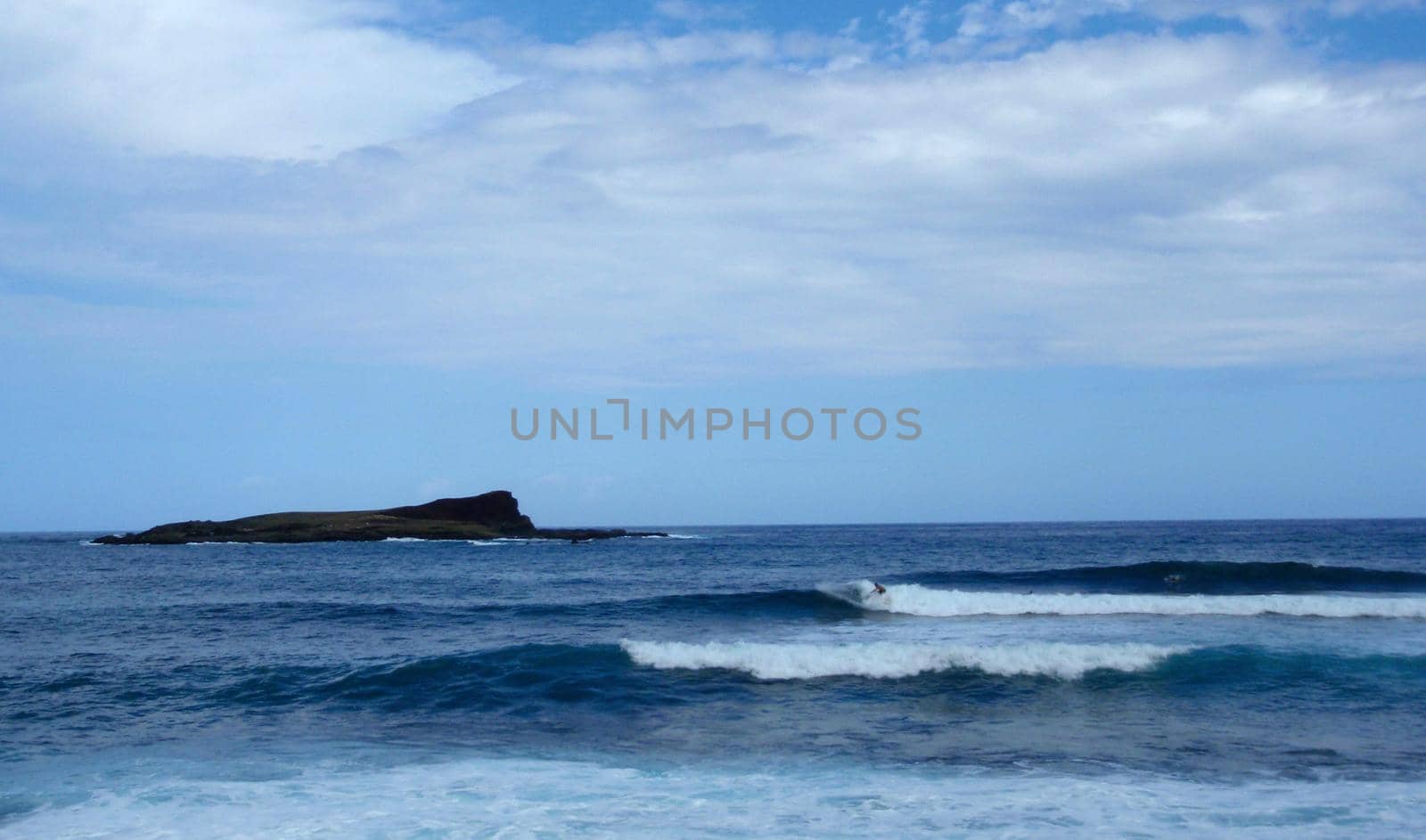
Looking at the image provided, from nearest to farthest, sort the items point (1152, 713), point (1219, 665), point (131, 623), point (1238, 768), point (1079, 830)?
point (1079, 830) → point (1238, 768) → point (1152, 713) → point (1219, 665) → point (131, 623)

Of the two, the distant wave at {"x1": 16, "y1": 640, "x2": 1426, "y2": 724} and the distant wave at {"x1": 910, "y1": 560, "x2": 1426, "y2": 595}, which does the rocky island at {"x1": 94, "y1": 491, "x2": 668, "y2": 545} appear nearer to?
the distant wave at {"x1": 910, "y1": 560, "x2": 1426, "y2": 595}

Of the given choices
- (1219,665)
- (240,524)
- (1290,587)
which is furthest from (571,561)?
(240,524)

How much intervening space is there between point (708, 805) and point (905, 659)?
8171 mm

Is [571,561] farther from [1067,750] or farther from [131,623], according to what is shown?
[1067,750]

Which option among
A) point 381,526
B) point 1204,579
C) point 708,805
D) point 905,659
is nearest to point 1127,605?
point 1204,579

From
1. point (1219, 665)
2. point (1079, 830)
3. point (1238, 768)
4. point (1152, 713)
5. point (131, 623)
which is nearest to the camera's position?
point (1079, 830)

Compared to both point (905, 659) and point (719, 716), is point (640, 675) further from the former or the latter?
point (905, 659)

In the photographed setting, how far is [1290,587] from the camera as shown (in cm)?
3275

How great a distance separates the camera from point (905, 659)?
17.5 m

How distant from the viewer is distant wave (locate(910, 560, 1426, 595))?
1299 inches

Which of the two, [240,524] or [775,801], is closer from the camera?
[775,801]

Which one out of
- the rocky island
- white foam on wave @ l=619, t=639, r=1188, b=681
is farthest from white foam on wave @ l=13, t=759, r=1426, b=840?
the rocky island

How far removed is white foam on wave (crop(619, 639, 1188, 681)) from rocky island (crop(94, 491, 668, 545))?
6401cm

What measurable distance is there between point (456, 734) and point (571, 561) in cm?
3820
